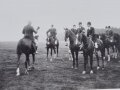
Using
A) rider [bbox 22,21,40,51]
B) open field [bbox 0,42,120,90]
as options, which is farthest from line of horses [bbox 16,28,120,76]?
open field [bbox 0,42,120,90]

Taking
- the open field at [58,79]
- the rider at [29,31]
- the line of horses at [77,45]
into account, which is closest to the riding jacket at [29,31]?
the rider at [29,31]

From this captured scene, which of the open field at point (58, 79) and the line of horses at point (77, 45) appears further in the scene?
the line of horses at point (77, 45)

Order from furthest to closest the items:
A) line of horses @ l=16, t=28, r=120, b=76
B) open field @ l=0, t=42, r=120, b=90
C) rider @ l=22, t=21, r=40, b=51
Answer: rider @ l=22, t=21, r=40, b=51
line of horses @ l=16, t=28, r=120, b=76
open field @ l=0, t=42, r=120, b=90

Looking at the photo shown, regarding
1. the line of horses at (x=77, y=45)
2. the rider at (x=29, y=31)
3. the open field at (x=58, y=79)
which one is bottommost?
the open field at (x=58, y=79)

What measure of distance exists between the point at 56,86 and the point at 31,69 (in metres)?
3.93

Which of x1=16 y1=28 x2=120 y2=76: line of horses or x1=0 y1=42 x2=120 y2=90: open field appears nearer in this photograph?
x1=0 y1=42 x2=120 y2=90: open field

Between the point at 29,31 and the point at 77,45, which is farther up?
the point at 29,31

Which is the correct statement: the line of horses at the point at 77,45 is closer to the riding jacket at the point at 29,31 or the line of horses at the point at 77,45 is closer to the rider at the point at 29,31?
the rider at the point at 29,31

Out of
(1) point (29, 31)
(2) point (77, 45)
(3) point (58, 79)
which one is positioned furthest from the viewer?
(2) point (77, 45)

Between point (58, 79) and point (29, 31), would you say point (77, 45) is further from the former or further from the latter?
point (58, 79)

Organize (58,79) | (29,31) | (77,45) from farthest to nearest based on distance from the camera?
1. (77,45)
2. (29,31)
3. (58,79)

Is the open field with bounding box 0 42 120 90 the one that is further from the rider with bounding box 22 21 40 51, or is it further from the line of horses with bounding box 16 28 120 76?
the rider with bounding box 22 21 40 51

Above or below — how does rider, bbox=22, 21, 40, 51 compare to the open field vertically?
above

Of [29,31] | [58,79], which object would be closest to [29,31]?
[29,31]
